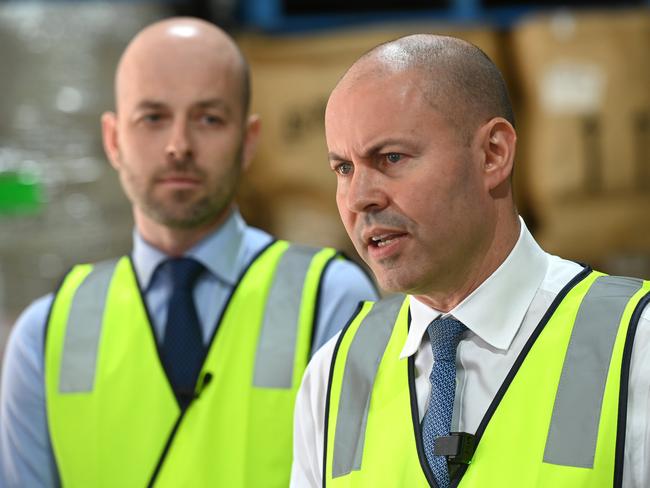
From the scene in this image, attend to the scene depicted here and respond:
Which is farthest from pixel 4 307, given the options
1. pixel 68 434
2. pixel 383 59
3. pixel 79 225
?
pixel 383 59

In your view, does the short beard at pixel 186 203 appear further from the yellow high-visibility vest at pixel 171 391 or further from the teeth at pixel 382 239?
the teeth at pixel 382 239

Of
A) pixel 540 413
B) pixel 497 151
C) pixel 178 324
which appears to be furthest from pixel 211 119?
pixel 540 413

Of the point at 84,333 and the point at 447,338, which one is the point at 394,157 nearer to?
the point at 447,338

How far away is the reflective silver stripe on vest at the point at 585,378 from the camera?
56.0 inches

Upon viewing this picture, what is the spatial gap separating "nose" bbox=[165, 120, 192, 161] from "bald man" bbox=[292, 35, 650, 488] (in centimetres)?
55

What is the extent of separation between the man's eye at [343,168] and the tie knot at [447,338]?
244 millimetres

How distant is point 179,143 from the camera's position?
82.9 inches

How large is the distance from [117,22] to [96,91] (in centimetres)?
25

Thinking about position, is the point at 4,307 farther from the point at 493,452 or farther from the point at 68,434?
the point at 493,452

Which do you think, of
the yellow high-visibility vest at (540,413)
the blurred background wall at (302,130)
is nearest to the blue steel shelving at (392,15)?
the blurred background wall at (302,130)

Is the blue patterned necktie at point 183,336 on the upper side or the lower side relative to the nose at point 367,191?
lower

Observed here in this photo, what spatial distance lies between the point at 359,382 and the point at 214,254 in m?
0.58

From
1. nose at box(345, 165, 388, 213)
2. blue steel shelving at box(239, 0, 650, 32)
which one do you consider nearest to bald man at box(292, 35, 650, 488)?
nose at box(345, 165, 388, 213)

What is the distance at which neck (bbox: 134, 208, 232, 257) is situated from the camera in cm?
220
